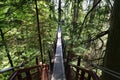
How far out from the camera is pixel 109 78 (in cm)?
181

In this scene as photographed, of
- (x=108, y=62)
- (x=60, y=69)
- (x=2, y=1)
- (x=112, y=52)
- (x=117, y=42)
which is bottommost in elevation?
(x=60, y=69)

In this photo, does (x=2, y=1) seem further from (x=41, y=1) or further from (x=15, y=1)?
(x=41, y=1)

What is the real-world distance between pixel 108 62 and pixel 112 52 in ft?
0.44

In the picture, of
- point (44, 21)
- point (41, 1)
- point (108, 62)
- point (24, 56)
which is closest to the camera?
point (108, 62)

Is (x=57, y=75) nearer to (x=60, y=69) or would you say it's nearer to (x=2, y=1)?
(x=60, y=69)

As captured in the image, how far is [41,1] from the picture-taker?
23.1 ft

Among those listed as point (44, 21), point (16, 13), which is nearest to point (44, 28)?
point (44, 21)

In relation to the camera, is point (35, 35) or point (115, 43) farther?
point (35, 35)

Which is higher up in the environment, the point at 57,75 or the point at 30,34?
the point at 30,34

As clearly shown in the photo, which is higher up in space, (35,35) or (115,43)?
(115,43)

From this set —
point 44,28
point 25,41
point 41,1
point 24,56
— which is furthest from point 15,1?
point 44,28

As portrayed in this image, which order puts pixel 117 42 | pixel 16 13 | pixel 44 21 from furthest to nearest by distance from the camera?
pixel 44 21
pixel 16 13
pixel 117 42

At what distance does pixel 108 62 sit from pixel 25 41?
7519 millimetres

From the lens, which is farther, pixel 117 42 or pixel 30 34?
pixel 30 34
